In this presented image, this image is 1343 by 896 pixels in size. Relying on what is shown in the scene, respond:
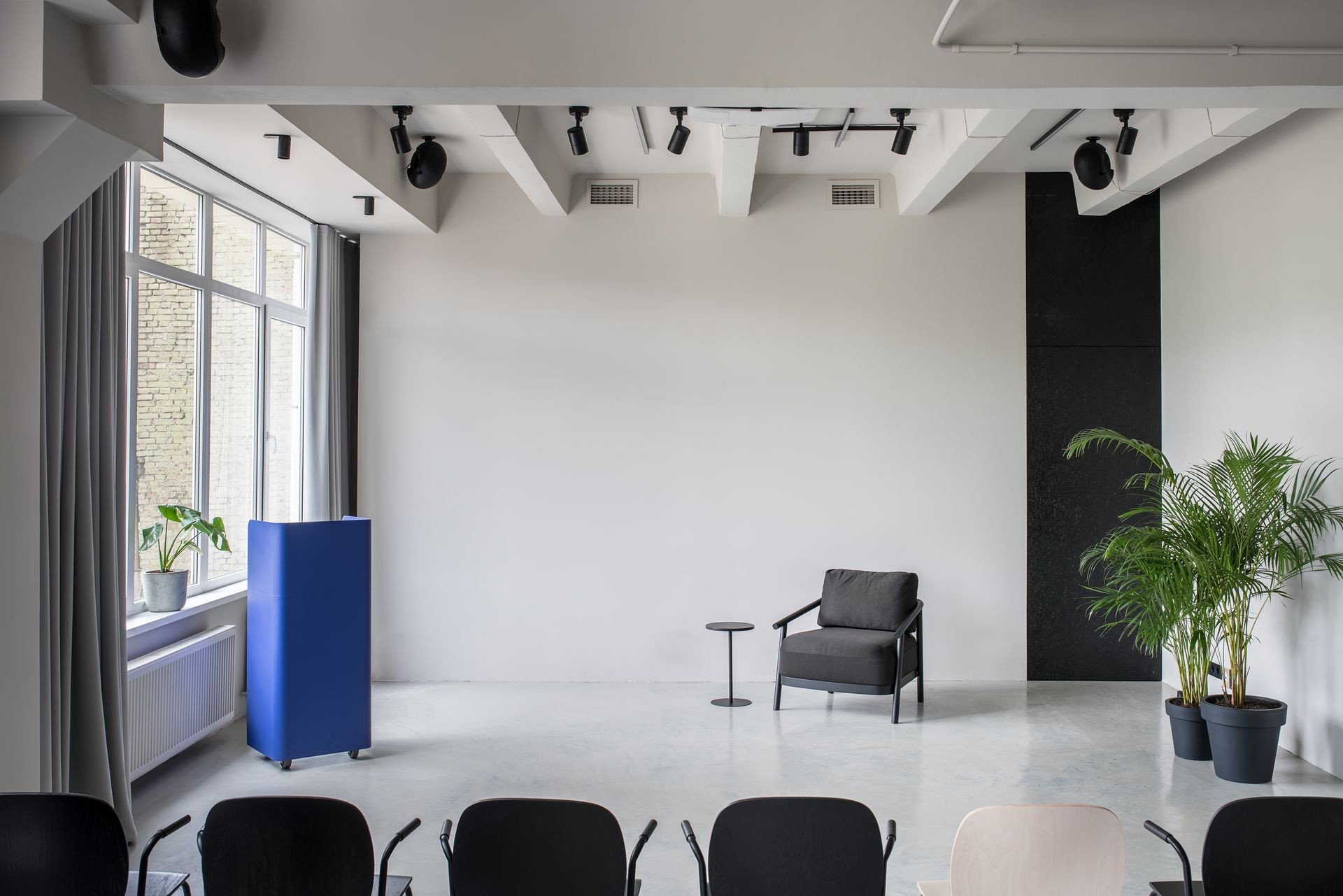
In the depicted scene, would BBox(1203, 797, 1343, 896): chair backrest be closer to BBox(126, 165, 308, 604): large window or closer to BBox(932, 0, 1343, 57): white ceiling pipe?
BBox(932, 0, 1343, 57): white ceiling pipe

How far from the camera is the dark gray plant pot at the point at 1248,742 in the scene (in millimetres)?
4793

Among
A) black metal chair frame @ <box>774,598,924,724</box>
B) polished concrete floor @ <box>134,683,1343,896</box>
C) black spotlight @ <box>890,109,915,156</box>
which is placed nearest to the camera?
polished concrete floor @ <box>134,683,1343,896</box>

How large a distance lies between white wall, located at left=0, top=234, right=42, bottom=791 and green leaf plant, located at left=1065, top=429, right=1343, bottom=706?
505 cm

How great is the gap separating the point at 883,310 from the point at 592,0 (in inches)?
159

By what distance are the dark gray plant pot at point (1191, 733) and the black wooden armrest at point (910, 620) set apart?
153 centimetres

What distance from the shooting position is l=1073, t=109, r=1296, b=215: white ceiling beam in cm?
497

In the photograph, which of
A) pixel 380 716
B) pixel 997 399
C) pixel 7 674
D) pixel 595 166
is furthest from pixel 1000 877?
pixel 595 166

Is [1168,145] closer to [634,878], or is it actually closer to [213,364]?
[634,878]

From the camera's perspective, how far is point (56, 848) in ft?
7.55

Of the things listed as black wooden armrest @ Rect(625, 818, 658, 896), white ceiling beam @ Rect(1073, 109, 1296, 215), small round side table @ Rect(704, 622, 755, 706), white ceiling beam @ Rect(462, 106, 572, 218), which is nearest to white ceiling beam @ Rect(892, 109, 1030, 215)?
white ceiling beam @ Rect(1073, 109, 1296, 215)

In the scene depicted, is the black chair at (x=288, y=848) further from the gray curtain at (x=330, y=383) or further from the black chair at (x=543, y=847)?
the gray curtain at (x=330, y=383)

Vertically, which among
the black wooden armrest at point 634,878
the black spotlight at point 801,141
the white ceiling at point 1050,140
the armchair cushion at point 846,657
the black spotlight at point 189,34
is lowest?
the armchair cushion at point 846,657

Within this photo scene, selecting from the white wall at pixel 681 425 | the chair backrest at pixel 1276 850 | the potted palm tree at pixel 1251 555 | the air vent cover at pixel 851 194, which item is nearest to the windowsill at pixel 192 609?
the white wall at pixel 681 425

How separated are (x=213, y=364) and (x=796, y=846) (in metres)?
4.80
